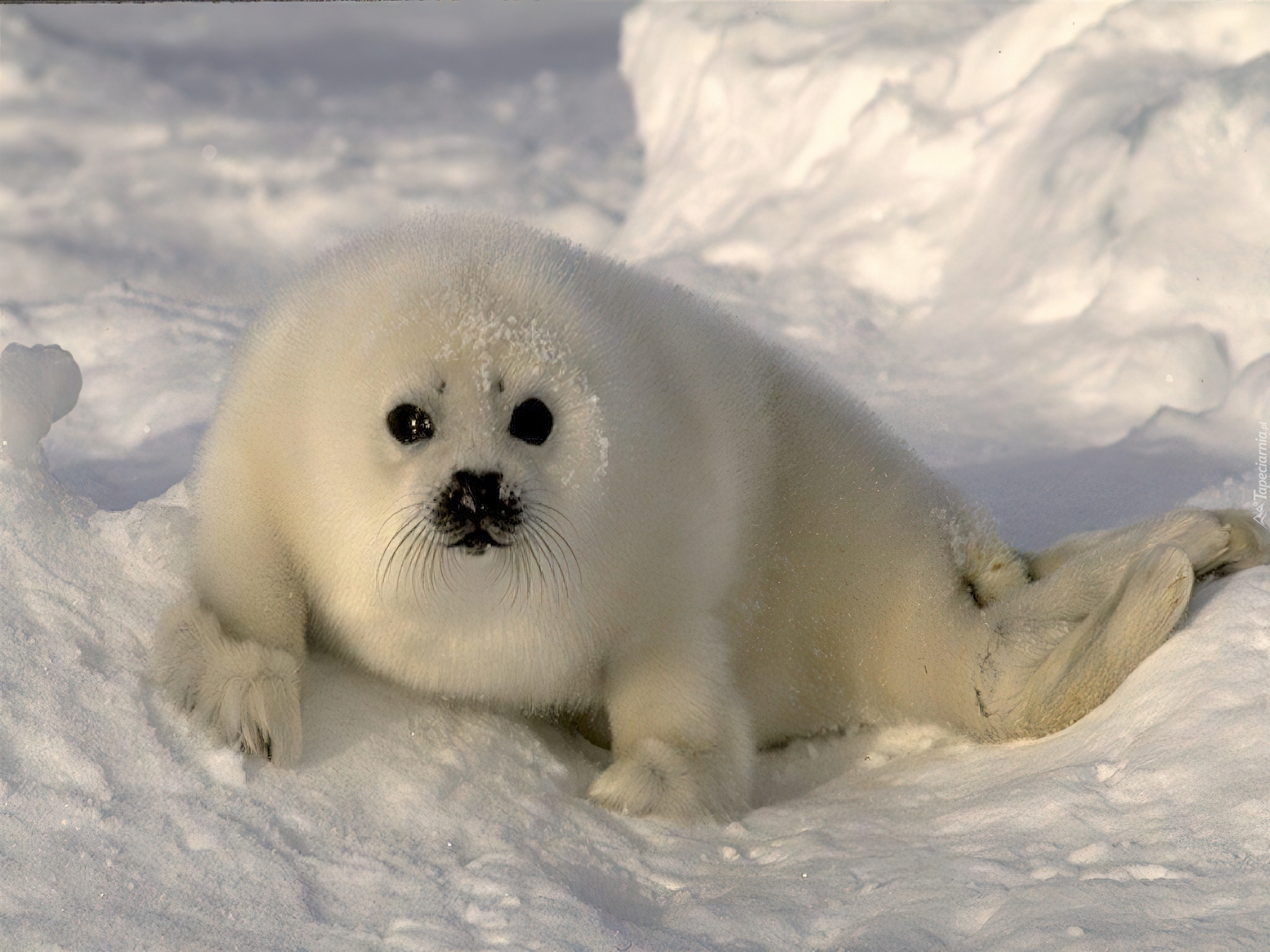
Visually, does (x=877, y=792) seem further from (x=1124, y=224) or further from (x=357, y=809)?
(x=1124, y=224)

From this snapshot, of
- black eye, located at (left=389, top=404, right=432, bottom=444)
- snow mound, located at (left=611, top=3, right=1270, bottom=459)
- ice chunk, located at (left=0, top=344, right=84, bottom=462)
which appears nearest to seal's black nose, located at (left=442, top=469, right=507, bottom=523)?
black eye, located at (left=389, top=404, right=432, bottom=444)

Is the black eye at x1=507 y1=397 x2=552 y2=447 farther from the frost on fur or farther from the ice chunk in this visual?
the ice chunk

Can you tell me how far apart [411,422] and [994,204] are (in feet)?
10.2

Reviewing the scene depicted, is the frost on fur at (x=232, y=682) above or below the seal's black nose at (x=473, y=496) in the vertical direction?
below

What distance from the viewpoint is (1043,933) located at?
1545 millimetres

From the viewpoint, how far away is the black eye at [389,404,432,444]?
208cm

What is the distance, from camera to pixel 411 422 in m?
2.08

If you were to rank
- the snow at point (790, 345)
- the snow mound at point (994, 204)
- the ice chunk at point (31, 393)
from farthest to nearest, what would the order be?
the snow mound at point (994, 204) → the ice chunk at point (31, 393) → the snow at point (790, 345)

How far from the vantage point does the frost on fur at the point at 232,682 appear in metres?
2.07

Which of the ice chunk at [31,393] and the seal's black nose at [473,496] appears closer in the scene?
the seal's black nose at [473,496]

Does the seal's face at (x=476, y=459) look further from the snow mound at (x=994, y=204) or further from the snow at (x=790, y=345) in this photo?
the snow mound at (x=994, y=204)

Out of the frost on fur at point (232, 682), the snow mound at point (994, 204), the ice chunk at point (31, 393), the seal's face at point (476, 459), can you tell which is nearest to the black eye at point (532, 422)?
the seal's face at point (476, 459)

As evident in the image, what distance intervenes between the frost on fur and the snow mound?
7.05ft

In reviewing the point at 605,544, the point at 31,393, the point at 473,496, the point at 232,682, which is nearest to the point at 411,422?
the point at 473,496
